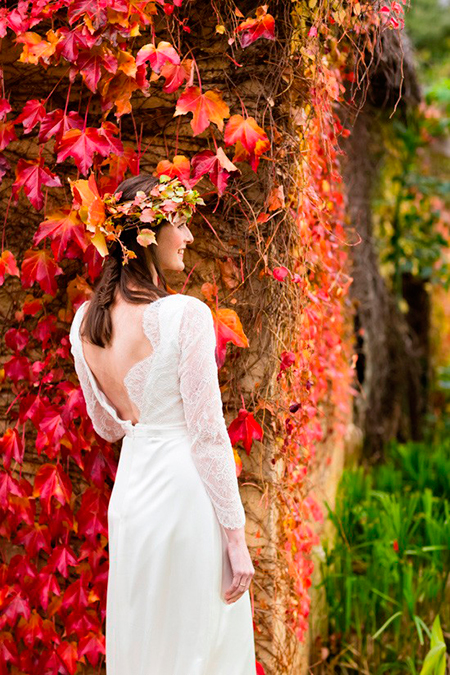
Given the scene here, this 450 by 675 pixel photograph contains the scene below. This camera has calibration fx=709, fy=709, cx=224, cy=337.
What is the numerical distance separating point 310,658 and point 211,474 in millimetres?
1834

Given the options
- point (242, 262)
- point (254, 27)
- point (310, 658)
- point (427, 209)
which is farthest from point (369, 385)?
point (254, 27)

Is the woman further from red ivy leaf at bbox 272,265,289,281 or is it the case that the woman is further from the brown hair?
red ivy leaf at bbox 272,265,289,281

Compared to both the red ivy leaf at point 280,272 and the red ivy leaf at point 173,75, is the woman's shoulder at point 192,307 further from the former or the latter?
the red ivy leaf at point 173,75

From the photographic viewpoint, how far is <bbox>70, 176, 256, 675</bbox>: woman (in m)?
1.91

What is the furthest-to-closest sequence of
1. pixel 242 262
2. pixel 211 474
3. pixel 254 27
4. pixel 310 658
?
pixel 310 658 → pixel 242 262 → pixel 254 27 → pixel 211 474

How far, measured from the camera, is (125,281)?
1.98 metres

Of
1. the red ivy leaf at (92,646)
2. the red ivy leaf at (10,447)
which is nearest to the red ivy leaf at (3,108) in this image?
the red ivy leaf at (10,447)

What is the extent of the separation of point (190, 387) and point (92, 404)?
458mm

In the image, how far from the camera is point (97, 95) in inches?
98.6

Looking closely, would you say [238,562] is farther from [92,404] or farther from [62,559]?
[62,559]

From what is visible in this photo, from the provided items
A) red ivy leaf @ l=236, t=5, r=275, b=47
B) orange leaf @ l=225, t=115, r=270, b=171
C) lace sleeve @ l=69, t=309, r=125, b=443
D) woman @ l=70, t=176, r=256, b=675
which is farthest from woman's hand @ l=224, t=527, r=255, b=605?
red ivy leaf @ l=236, t=5, r=275, b=47

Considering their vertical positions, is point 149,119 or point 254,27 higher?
point 254,27

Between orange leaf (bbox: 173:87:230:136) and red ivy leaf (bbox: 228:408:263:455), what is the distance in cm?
93

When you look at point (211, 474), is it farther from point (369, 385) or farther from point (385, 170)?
point (385, 170)
